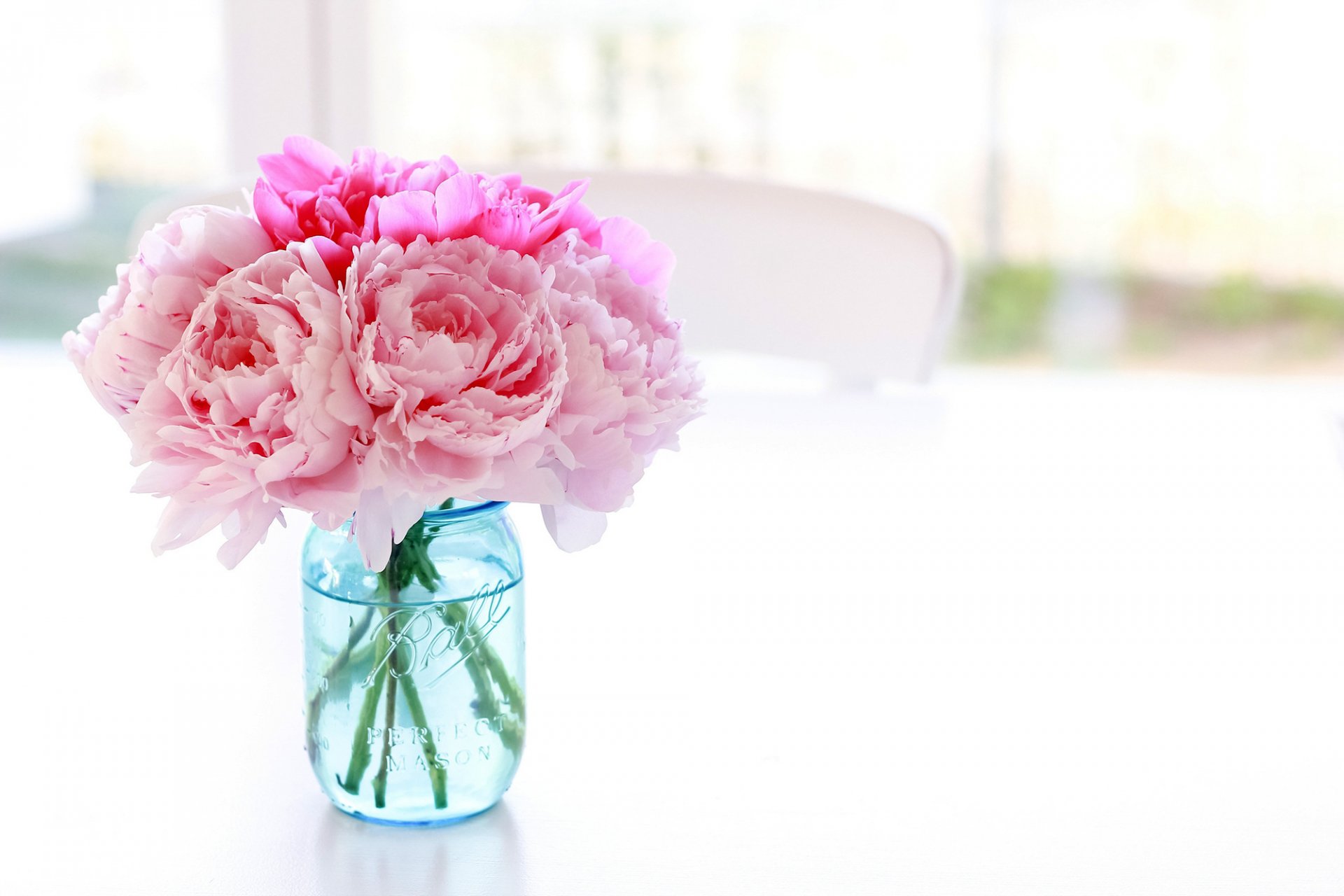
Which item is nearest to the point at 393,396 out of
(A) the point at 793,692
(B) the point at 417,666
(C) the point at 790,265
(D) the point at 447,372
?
(D) the point at 447,372

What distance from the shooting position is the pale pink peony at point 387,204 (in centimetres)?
46

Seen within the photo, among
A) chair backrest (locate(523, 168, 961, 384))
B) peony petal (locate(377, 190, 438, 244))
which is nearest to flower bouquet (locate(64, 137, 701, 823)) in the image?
peony petal (locate(377, 190, 438, 244))

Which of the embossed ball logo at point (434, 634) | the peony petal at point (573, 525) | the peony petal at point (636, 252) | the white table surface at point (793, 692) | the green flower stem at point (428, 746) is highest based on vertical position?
the peony petal at point (636, 252)

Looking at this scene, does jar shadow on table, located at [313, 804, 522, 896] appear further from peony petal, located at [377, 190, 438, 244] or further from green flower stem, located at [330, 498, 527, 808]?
peony petal, located at [377, 190, 438, 244]

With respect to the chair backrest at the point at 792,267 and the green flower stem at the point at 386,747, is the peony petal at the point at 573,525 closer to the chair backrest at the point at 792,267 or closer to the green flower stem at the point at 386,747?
the green flower stem at the point at 386,747

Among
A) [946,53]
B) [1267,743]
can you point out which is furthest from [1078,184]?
[1267,743]

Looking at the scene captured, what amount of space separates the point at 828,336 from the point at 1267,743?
74cm

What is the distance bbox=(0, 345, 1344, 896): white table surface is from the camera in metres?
0.52

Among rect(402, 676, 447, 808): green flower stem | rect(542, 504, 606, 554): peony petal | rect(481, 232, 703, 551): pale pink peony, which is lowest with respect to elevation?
rect(402, 676, 447, 808): green flower stem

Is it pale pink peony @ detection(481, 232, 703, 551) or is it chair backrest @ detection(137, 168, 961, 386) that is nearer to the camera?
pale pink peony @ detection(481, 232, 703, 551)

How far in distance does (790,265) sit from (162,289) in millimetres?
889

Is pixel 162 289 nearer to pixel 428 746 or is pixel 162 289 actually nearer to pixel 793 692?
pixel 428 746

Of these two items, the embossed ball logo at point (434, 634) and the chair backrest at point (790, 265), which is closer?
the embossed ball logo at point (434, 634)

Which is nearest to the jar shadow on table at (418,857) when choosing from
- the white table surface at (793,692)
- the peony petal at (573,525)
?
the white table surface at (793,692)
